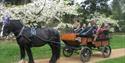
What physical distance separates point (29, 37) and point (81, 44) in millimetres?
2918

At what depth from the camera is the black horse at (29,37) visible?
42.5 ft

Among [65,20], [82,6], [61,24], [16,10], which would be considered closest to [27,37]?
[16,10]

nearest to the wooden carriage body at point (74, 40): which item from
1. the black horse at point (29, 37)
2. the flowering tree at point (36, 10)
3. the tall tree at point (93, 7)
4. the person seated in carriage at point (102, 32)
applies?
the person seated in carriage at point (102, 32)

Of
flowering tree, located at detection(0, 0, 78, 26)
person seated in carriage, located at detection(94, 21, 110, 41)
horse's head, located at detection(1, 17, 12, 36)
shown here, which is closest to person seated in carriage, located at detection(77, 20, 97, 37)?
person seated in carriage, located at detection(94, 21, 110, 41)

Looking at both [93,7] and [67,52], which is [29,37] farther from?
[93,7]

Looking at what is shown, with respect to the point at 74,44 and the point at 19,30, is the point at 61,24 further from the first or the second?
the point at 19,30

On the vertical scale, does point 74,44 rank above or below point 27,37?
below

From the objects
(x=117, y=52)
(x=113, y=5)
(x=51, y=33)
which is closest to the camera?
(x=51, y=33)

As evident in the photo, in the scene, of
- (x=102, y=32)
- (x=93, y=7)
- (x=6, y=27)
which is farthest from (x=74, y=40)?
(x=93, y=7)

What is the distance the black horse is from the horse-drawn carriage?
4.27ft

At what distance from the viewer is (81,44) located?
50.5ft

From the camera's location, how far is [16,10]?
28797mm

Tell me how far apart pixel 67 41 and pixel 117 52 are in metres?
4.58

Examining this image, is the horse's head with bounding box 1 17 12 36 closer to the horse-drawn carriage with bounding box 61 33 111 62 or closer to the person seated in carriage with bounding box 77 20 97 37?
the horse-drawn carriage with bounding box 61 33 111 62
